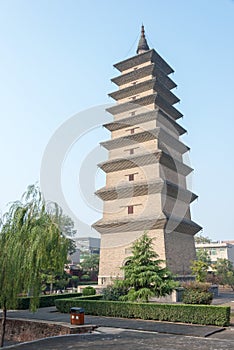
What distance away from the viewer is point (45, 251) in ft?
44.0

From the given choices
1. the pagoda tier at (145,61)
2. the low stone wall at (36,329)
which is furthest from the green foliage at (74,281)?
the pagoda tier at (145,61)

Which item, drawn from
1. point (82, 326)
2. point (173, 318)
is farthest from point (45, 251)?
point (173, 318)

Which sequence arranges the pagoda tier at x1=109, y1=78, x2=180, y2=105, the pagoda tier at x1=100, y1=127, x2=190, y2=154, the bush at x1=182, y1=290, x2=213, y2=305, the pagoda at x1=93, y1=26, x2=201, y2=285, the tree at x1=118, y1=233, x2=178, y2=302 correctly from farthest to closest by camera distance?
the pagoda tier at x1=109, y1=78, x2=180, y2=105
the pagoda tier at x1=100, y1=127, x2=190, y2=154
the pagoda at x1=93, y1=26, x2=201, y2=285
the tree at x1=118, y1=233, x2=178, y2=302
the bush at x1=182, y1=290, x2=213, y2=305

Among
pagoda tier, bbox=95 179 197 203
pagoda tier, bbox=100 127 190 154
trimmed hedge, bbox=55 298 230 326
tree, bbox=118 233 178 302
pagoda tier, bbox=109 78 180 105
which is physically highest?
pagoda tier, bbox=109 78 180 105

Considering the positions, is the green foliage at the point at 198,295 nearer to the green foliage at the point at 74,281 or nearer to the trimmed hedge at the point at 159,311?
the trimmed hedge at the point at 159,311

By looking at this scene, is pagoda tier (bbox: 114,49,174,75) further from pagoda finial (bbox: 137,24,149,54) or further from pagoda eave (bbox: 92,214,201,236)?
pagoda eave (bbox: 92,214,201,236)

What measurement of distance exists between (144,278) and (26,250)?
756 centimetres

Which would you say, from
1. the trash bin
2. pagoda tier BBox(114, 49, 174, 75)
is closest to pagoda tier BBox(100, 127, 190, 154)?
pagoda tier BBox(114, 49, 174, 75)

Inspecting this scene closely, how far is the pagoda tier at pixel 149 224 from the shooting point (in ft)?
83.3

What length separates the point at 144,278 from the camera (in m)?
17.8

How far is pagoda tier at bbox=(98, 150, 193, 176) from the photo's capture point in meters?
27.8

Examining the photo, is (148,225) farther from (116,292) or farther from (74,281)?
(74,281)

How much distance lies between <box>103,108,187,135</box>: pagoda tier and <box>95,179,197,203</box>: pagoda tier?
633 cm

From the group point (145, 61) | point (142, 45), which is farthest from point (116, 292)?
point (142, 45)
